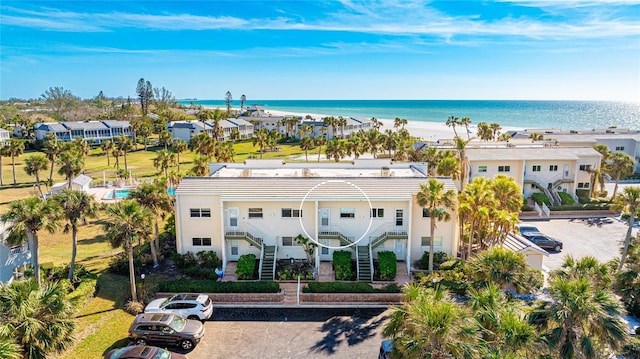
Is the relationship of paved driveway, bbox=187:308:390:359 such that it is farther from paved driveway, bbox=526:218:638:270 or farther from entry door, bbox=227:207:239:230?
paved driveway, bbox=526:218:638:270

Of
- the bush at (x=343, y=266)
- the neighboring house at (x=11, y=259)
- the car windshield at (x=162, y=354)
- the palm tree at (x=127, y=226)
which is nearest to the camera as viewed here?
the car windshield at (x=162, y=354)

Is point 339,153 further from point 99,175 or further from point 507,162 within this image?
point 99,175

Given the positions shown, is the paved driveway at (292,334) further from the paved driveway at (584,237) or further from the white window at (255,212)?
the paved driveway at (584,237)

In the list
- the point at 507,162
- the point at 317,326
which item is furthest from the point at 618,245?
the point at 317,326

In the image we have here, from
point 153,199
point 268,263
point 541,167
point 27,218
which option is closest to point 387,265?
point 268,263

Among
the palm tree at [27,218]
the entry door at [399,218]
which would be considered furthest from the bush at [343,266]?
the palm tree at [27,218]

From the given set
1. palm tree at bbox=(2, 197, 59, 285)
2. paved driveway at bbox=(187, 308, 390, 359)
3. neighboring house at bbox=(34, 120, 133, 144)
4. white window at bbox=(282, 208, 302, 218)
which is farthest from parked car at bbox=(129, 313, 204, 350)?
neighboring house at bbox=(34, 120, 133, 144)

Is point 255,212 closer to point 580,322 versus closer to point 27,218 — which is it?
point 27,218
